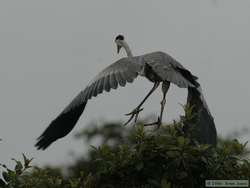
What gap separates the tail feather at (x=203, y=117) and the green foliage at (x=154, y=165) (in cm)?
99

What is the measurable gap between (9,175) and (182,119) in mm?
1355

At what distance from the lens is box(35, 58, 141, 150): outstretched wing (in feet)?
25.7

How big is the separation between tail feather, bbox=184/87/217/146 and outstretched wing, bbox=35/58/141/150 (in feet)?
1.95

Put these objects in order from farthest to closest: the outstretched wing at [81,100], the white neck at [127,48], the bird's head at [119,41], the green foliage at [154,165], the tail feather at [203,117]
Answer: the bird's head at [119,41] < the white neck at [127,48] < the outstretched wing at [81,100] < the tail feather at [203,117] < the green foliage at [154,165]

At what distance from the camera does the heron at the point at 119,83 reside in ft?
25.8

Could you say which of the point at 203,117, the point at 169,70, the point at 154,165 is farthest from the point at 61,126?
the point at 154,165

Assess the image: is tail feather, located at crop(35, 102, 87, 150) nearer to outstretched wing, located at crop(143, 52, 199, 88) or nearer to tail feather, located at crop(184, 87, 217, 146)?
outstretched wing, located at crop(143, 52, 199, 88)

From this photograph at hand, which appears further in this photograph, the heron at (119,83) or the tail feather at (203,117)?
the heron at (119,83)

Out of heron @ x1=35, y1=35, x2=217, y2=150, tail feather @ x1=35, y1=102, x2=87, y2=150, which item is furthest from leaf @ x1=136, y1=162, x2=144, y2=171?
tail feather @ x1=35, y1=102, x2=87, y2=150

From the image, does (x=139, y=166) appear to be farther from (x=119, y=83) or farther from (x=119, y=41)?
(x=119, y=41)

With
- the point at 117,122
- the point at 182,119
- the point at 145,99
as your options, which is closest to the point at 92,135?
the point at 117,122

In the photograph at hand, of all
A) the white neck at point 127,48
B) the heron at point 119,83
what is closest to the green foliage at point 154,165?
the heron at point 119,83

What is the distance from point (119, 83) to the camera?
779cm

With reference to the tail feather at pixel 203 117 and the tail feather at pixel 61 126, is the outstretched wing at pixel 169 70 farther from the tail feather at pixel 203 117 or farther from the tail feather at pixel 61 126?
the tail feather at pixel 61 126
